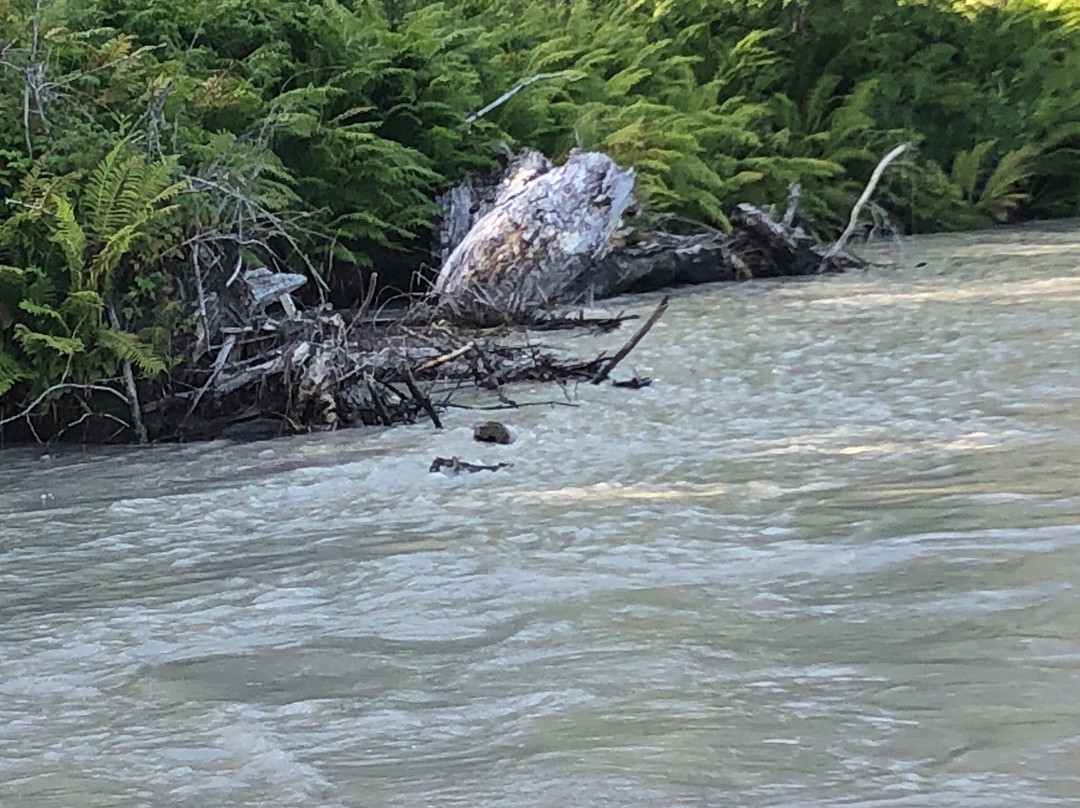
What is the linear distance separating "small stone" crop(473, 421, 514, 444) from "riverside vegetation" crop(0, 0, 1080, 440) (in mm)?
719

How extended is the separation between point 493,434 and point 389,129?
516 centimetres

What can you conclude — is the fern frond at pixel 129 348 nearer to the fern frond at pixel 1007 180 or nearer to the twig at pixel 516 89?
the twig at pixel 516 89

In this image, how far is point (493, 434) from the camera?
16.3 ft

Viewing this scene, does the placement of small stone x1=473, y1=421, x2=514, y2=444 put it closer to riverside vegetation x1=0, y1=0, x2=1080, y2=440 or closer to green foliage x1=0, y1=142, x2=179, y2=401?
riverside vegetation x1=0, y1=0, x2=1080, y2=440

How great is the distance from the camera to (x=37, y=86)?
5832mm

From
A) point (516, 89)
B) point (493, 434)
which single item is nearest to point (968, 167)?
point (516, 89)

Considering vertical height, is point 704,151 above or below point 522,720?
above

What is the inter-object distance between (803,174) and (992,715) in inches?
444

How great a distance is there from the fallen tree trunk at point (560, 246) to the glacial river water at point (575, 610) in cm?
295

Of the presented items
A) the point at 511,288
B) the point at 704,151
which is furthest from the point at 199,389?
the point at 704,151

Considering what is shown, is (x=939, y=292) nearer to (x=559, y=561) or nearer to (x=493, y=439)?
(x=493, y=439)

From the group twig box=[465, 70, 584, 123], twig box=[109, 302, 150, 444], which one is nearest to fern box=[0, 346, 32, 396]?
twig box=[109, 302, 150, 444]

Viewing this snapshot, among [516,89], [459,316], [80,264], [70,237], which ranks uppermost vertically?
[516,89]

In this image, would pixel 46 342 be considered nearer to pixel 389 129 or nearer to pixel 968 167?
pixel 389 129
